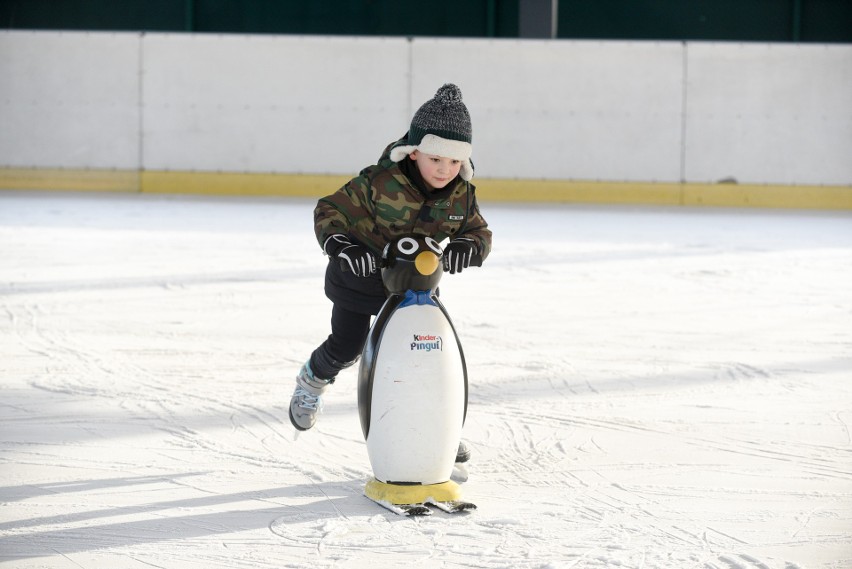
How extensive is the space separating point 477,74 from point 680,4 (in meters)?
5.13

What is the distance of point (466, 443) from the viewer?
9.99 ft

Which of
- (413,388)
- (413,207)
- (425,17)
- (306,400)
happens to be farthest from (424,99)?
(413,388)

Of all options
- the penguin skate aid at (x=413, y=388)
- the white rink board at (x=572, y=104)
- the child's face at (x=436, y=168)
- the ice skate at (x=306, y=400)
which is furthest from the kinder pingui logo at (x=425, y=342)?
the white rink board at (x=572, y=104)

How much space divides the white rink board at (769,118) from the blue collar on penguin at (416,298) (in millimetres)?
9973

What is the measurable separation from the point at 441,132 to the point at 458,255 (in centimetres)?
29

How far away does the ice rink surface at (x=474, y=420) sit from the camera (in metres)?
2.31

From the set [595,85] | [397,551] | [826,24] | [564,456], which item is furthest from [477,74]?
[397,551]

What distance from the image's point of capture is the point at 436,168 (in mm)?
2594

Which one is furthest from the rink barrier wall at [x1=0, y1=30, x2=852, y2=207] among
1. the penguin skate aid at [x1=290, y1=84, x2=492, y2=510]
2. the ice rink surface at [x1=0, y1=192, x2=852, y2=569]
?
the penguin skate aid at [x1=290, y1=84, x2=492, y2=510]

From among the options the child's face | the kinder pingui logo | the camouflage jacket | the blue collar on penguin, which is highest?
the child's face

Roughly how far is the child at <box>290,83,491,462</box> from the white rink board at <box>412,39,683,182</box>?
9410mm

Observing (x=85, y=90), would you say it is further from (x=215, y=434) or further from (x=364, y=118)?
(x=215, y=434)

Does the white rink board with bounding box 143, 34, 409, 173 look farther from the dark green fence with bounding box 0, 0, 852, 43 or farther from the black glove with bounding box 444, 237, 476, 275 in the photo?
the black glove with bounding box 444, 237, 476, 275

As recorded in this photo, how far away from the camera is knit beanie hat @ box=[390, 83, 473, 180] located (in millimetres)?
2566
